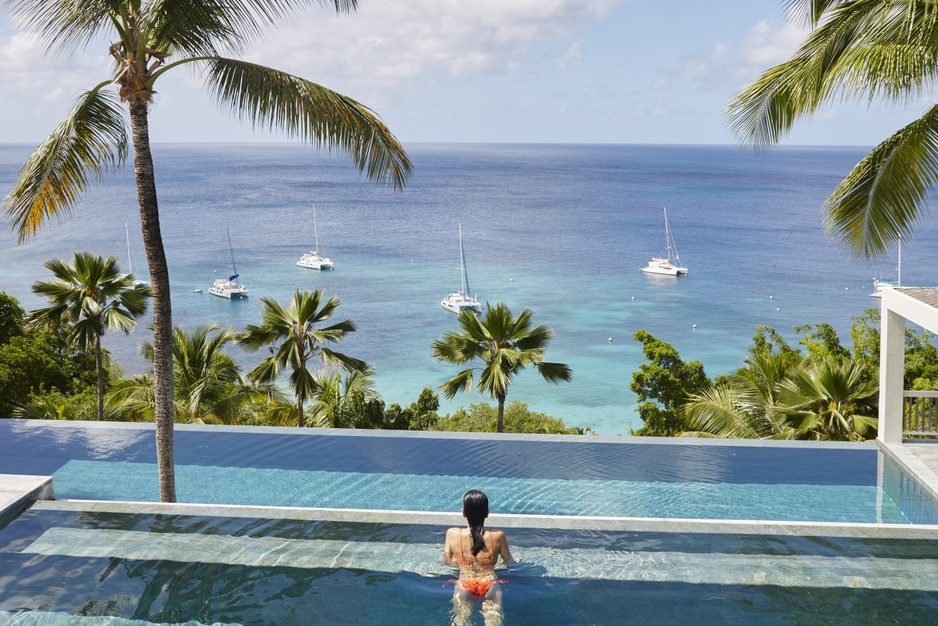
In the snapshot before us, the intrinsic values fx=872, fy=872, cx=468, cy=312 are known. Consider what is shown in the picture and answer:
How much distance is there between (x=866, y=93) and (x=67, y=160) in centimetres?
700

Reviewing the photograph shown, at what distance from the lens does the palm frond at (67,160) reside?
23.7 feet

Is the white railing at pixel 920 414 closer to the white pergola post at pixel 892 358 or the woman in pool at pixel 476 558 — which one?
the white pergola post at pixel 892 358

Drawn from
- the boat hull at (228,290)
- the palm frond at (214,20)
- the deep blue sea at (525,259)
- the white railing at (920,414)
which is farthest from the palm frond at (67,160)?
the boat hull at (228,290)

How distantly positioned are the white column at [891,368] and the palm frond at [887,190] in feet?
2.54

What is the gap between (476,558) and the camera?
5840 mm

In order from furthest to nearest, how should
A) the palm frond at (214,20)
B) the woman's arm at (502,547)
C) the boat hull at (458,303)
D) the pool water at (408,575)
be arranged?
1. the boat hull at (458,303)
2. the palm frond at (214,20)
3. the woman's arm at (502,547)
4. the pool water at (408,575)

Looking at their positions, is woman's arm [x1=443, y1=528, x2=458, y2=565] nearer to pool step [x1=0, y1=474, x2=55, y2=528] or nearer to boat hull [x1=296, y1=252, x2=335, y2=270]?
pool step [x1=0, y1=474, x2=55, y2=528]

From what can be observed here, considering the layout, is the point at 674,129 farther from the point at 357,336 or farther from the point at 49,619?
the point at 49,619

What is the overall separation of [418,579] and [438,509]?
2.59 metres

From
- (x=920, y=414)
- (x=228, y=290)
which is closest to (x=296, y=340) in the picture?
(x=920, y=414)

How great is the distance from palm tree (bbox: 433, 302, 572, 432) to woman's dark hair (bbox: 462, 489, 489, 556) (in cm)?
701

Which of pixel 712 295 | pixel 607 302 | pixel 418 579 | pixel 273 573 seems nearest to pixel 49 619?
pixel 273 573

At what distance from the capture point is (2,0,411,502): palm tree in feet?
23.1

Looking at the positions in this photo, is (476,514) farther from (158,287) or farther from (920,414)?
(920,414)
